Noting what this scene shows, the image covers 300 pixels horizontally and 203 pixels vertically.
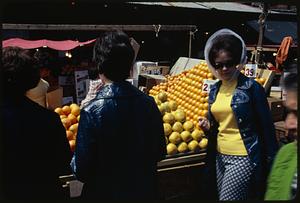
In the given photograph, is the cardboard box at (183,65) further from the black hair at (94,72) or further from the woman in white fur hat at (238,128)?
the woman in white fur hat at (238,128)

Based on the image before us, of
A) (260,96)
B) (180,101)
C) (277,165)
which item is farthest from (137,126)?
(180,101)

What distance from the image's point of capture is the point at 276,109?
4.59m

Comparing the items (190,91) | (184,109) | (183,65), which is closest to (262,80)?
(190,91)

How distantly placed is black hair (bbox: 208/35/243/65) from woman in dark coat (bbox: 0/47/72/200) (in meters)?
1.35

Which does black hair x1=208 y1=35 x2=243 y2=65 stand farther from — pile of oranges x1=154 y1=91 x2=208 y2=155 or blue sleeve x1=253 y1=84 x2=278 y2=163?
pile of oranges x1=154 y1=91 x2=208 y2=155

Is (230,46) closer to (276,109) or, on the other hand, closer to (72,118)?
(72,118)

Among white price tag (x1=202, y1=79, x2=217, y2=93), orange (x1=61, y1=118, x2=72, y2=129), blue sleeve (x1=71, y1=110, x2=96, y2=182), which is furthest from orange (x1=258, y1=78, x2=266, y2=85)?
blue sleeve (x1=71, y1=110, x2=96, y2=182)

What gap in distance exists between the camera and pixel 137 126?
2092 millimetres

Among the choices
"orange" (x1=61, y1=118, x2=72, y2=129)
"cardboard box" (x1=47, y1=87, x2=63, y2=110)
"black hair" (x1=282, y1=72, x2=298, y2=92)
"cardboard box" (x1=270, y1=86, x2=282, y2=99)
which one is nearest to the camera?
"black hair" (x1=282, y1=72, x2=298, y2=92)

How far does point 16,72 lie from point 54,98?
7.87 feet

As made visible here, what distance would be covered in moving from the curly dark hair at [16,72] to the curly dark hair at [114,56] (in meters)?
0.37

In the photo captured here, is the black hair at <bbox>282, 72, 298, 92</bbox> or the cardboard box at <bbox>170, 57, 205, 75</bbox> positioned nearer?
the black hair at <bbox>282, 72, 298, 92</bbox>

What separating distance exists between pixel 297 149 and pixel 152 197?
907mm

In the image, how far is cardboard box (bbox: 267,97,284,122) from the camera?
454 centimetres
